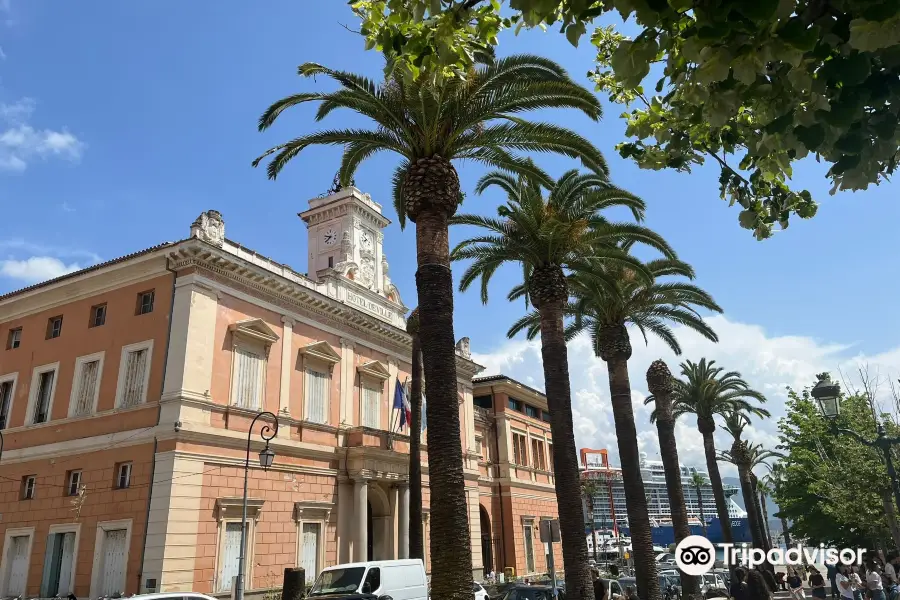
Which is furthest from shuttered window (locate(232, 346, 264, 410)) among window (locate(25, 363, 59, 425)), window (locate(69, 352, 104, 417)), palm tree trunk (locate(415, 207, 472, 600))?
palm tree trunk (locate(415, 207, 472, 600))

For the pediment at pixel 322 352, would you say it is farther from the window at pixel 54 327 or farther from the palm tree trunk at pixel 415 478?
the window at pixel 54 327

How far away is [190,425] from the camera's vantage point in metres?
20.3

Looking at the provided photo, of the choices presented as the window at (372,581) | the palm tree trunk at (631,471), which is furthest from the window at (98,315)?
the palm tree trunk at (631,471)

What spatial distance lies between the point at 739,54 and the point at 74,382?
25.4 metres

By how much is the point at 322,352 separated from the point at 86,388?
8688mm

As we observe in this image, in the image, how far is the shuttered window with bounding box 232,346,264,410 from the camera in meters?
22.8

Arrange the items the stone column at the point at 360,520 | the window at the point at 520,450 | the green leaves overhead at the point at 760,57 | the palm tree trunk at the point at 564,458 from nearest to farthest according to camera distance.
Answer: the green leaves overhead at the point at 760,57 < the palm tree trunk at the point at 564,458 < the stone column at the point at 360,520 < the window at the point at 520,450

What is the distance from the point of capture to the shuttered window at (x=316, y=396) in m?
25.7

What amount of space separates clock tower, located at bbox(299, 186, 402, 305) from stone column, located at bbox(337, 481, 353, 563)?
9.46 metres

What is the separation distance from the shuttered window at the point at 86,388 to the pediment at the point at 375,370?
10.4m

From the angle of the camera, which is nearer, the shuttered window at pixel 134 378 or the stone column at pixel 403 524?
the shuttered window at pixel 134 378

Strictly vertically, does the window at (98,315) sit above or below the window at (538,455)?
above

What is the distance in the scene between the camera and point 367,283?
3114 cm

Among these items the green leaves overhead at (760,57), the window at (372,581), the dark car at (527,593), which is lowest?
the dark car at (527,593)
